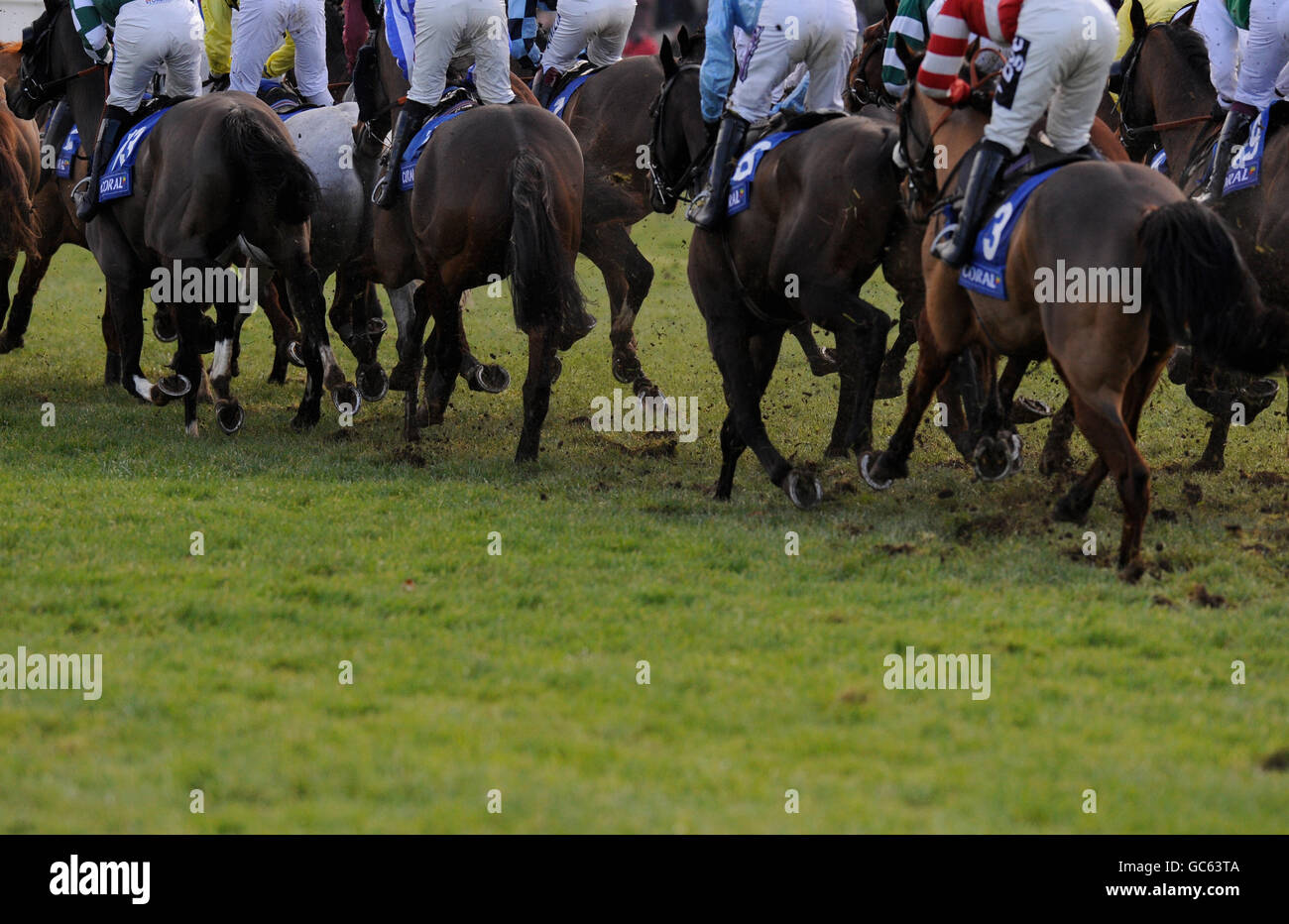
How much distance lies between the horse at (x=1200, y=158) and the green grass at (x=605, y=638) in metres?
0.43

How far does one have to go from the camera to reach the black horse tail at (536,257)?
26.1ft

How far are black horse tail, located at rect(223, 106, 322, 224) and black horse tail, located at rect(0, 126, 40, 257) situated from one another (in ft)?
5.85

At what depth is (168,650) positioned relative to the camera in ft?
17.4

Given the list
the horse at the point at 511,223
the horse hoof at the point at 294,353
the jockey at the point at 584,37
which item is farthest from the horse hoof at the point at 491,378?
the jockey at the point at 584,37

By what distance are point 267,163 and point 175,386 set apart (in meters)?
1.45

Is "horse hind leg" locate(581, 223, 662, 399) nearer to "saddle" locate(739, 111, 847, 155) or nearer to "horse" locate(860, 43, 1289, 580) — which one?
"saddle" locate(739, 111, 847, 155)

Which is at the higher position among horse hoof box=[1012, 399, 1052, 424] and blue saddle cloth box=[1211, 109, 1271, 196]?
blue saddle cloth box=[1211, 109, 1271, 196]

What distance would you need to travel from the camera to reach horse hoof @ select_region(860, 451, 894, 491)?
7.32 meters

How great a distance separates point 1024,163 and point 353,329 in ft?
16.6

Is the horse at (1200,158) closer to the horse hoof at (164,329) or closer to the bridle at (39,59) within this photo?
the bridle at (39,59)

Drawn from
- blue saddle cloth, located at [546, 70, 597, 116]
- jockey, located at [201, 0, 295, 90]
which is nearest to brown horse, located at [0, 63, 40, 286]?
jockey, located at [201, 0, 295, 90]

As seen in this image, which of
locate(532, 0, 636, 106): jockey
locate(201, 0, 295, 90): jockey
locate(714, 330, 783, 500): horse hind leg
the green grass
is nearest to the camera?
the green grass
